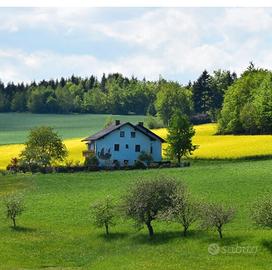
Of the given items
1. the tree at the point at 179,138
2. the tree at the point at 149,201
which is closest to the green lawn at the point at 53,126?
the tree at the point at 179,138

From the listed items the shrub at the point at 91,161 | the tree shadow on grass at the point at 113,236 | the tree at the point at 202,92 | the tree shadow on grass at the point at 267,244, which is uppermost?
the tree at the point at 202,92

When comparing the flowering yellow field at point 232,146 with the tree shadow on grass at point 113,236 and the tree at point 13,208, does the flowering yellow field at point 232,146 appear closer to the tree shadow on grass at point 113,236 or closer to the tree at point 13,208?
the tree at point 13,208

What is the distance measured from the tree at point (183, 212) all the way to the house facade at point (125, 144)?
52092 millimetres

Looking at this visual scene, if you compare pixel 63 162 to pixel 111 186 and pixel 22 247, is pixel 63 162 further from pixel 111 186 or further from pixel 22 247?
pixel 22 247

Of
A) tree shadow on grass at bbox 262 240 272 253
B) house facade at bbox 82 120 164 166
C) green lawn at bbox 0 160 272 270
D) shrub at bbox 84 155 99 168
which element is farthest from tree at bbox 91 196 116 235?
house facade at bbox 82 120 164 166

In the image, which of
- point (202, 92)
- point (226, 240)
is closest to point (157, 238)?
point (226, 240)

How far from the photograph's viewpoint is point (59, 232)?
46.9 m

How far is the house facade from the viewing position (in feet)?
315

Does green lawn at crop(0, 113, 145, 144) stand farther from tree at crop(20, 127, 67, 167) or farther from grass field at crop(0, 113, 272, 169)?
tree at crop(20, 127, 67, 167)

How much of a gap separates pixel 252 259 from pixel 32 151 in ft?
192

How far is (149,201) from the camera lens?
4412 cm

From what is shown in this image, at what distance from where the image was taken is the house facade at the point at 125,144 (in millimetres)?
96000

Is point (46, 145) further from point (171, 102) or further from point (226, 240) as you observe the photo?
point (171, 102)

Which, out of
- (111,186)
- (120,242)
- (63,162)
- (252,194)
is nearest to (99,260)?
(120,242)
